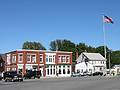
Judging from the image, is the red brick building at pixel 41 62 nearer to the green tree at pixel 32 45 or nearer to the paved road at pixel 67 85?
the paved road at pixel 67 85

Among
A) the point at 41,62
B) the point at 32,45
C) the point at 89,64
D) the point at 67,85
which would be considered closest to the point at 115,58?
the point at 32,45

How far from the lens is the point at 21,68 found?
89.8 metres

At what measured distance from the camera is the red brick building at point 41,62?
89.4 meters

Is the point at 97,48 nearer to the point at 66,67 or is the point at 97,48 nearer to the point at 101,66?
the point at 101,66

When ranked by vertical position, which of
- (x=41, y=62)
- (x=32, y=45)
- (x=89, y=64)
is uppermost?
(x=32, y=45)

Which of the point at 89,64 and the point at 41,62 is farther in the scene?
the point at 89,64

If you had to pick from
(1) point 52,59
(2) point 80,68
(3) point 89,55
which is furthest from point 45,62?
(3) point 89,55

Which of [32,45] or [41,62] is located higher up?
[32,45]

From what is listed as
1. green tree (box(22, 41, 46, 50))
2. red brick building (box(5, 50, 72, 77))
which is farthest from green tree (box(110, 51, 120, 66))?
red brick building (box(5, 50, 72, 77))

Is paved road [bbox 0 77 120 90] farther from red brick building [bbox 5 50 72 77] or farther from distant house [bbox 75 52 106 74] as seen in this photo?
distant house [bbox 75 52 106 74]

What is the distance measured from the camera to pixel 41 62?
3661 inches

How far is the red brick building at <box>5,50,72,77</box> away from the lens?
8944cm

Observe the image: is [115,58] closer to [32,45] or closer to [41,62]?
[32,45]

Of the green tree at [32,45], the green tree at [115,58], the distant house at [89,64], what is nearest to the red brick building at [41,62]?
the distant house at [89,64]
